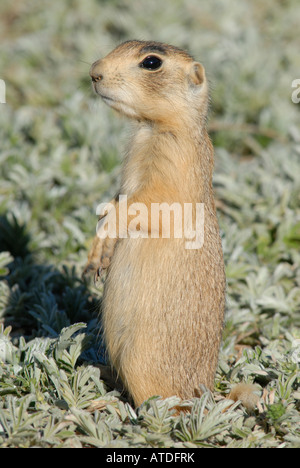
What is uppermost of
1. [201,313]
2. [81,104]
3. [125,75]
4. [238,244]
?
[81,104]

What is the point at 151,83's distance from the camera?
13.2 ft

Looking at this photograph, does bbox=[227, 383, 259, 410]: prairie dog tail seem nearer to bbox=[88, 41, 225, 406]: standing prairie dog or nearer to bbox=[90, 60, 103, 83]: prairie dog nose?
bbox=[88, 41, 225, 406]: standing prairie dog

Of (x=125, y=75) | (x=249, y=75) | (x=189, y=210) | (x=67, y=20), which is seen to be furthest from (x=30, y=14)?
(x=189, y=210)

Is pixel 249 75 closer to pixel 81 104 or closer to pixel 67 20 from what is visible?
pixel 81 104

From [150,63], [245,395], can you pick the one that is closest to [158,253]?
[245,395]

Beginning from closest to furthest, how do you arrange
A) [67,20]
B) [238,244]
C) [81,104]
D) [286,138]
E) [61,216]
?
[238,244]
[61,216]
[286,138]
[81,104]
[67,20]

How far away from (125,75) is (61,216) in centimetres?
278

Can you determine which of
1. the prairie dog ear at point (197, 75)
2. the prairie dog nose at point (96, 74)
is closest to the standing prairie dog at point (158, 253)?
the prairie dog nose at point (96, 74)

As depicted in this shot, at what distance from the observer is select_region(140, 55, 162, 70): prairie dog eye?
4.06 meters

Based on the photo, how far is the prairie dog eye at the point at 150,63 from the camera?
406 cm

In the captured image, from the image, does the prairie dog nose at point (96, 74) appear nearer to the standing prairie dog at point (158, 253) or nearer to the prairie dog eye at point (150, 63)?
the standing prairie dog at point (158, 253)

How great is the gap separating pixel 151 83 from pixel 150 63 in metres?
0.14

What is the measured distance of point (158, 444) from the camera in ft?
11.6

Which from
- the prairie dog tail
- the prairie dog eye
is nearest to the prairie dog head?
the prairie dog eye
